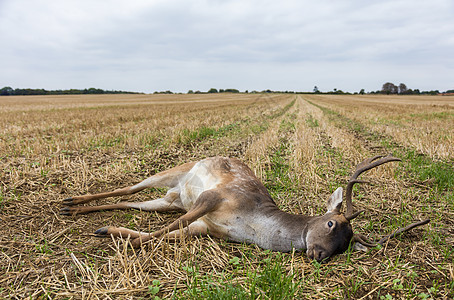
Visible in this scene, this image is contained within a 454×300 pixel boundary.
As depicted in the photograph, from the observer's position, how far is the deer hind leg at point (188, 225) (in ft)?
10.5

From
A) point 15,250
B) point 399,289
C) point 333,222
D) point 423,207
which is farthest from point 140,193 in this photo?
point 423,207

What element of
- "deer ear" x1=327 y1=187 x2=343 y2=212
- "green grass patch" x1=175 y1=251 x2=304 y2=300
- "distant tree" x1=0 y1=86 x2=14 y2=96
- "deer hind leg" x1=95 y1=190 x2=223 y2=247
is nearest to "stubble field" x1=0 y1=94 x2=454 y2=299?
"green grass patch" x1=175 y1=251 x2=304 y2=300

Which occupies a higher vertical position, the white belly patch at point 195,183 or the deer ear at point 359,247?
the white belly patch at point 195,183

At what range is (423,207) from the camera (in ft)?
14.0

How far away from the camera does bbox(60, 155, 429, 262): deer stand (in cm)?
284

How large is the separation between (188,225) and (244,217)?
0.65 m

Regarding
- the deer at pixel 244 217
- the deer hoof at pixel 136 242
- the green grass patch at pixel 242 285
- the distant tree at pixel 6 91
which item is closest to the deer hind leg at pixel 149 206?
the deer at pixel 244 217

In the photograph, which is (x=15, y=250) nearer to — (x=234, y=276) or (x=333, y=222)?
(x=234, y=276)

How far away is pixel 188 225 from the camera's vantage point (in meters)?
3.33

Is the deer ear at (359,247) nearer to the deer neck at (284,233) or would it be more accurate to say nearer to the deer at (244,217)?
the deer at (244,217)

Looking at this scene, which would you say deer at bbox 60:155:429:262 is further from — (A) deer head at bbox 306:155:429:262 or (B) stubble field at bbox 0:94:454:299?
(B) stubble field at bbox 0:94:454:299

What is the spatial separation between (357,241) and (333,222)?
1.47 feet

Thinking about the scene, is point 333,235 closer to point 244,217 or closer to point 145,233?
point 244,217

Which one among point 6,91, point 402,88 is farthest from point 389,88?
point 6,91
